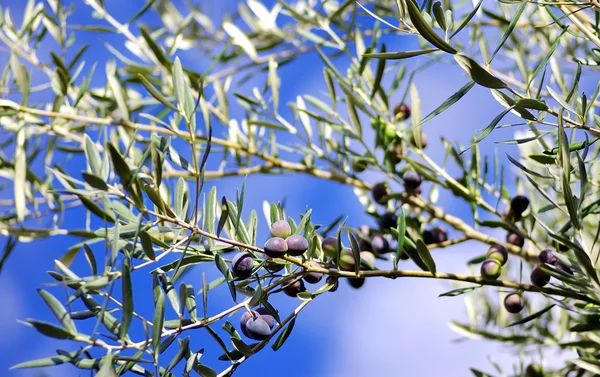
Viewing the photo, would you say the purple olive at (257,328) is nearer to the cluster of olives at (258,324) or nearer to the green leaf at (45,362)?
the cluster of olives at (258,324)

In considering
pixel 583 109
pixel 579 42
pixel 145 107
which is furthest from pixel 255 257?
pixel 579 42

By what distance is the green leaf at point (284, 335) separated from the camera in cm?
80

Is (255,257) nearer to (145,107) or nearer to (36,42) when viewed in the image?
(145,107)

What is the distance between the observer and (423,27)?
0.65 m

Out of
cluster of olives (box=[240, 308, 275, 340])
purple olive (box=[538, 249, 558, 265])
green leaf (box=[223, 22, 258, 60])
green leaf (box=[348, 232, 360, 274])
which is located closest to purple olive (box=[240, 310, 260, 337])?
cluster of olives (box=[240, 308, 275, 340])

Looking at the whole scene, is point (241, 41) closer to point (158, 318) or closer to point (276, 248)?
point (276, 248)

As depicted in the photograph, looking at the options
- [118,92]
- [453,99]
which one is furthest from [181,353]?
[118,92]

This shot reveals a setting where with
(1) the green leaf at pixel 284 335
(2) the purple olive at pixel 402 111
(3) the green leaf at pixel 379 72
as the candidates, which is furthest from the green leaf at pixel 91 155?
(2) the purple olive at pixel 402 111

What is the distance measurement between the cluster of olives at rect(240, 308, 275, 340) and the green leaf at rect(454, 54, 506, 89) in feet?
1.20

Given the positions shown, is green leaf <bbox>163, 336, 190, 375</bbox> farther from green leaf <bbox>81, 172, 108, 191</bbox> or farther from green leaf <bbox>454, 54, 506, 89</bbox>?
green leaf <bbox>454, 54, 506, 89</bbox>

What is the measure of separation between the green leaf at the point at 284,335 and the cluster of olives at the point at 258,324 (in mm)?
47

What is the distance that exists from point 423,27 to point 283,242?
29 centimetres

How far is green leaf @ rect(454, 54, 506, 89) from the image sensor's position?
2.16 ft

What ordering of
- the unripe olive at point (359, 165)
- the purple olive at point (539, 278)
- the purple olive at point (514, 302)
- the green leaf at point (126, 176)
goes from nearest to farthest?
the green leaf at point (126, 176) < the purple olive at point (539, 278) < the purple olive at point (514, 302) < the unripe olive at point (359, 165)
